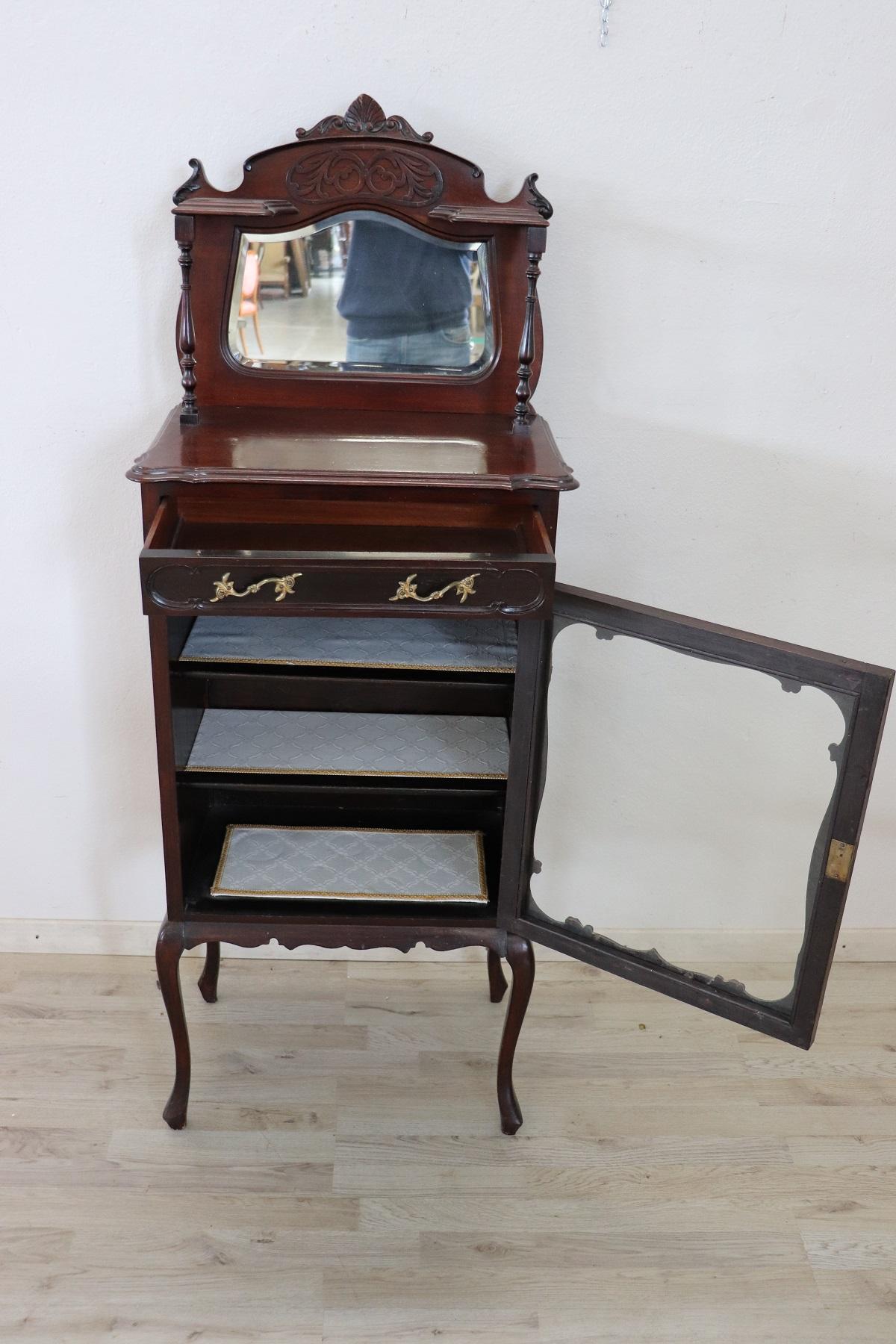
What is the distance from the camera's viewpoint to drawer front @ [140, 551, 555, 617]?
1709 millimetres

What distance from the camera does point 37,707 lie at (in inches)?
97.8

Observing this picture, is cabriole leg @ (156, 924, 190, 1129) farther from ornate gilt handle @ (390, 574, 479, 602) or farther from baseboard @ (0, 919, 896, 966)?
ornate gilt handle @ (390, 574, 479, 602)

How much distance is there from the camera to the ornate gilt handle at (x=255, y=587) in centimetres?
172

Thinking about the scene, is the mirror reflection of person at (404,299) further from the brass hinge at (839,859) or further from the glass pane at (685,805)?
the brass hinge at (839,859)

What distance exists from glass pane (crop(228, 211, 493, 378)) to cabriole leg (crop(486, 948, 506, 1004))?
50.1 inches

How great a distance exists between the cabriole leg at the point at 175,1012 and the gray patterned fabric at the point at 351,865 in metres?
0.11

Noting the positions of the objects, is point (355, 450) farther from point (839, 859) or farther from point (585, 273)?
point (839, 859)

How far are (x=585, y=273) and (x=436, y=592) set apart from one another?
759mm

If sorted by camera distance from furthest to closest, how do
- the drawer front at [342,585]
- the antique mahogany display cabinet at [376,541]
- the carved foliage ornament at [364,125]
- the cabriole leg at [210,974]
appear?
the cabriole leg at [210,974], the carved foliage ornament at [364,125], the antique mahogany display cabinet at [376,541], the drawer front at [342,585]

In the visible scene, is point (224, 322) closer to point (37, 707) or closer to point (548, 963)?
point (37, 707)

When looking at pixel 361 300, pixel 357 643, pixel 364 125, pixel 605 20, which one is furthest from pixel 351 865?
pixel 605 20

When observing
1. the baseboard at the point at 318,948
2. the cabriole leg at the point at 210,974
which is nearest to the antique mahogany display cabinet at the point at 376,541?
the cabriole leg at the point at 210,974

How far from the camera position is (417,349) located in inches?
82.4

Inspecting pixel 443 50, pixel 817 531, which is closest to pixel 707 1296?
pixel 817 531
